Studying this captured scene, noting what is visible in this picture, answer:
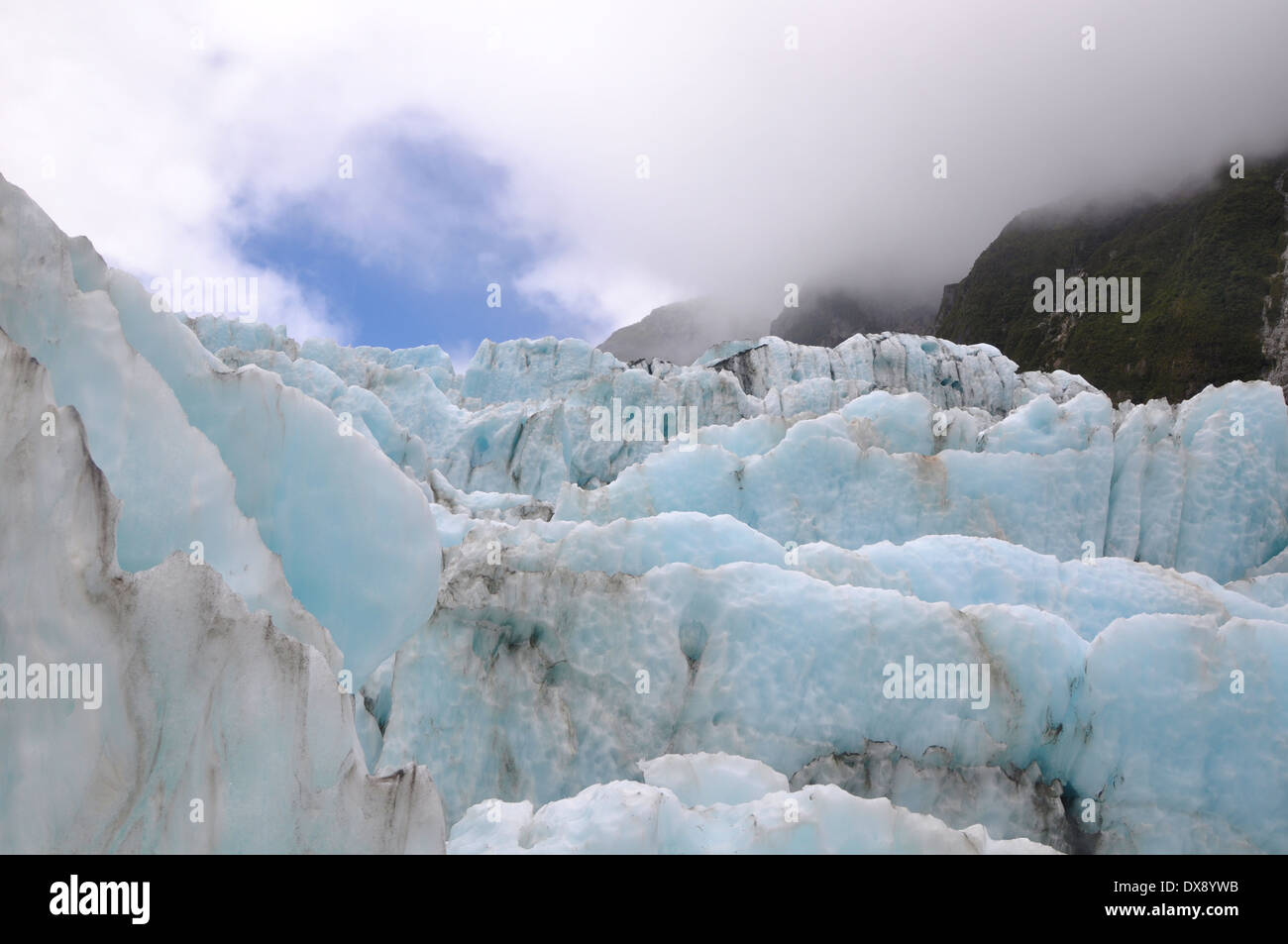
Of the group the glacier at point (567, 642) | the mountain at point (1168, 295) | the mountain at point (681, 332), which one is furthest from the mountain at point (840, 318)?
the glacier at point (567, 642)

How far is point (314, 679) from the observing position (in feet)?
13.5

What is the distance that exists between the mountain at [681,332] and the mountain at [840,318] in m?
8.69

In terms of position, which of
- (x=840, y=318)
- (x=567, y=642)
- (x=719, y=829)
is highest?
(x=840, y=318)

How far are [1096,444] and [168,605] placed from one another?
1439 cm

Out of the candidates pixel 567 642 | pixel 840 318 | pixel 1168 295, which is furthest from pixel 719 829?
pixel 840 318

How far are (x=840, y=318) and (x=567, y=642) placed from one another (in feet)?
396

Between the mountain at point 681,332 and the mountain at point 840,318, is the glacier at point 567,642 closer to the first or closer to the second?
the mountain at point 840,318

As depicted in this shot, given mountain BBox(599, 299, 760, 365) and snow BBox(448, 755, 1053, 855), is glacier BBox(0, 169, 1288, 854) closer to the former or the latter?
snow BBox(448, 755, 1053, 855)

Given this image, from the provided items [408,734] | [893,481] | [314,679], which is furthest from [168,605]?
[893,481]

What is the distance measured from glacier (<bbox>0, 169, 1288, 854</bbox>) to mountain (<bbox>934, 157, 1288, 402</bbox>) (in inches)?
2412

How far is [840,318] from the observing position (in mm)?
123000

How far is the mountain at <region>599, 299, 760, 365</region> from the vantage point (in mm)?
132500

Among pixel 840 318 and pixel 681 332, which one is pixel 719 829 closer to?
pixel 840 318
